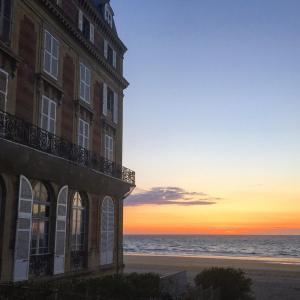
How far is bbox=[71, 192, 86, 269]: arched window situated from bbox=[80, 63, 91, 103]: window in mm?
4420

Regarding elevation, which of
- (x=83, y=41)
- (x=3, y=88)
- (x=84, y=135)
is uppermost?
(x=83, y=41)

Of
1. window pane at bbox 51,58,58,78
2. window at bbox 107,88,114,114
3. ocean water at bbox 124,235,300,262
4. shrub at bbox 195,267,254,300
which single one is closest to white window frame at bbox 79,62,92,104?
window pane at bbox 51,58,58,78

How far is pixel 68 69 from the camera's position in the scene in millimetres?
19328

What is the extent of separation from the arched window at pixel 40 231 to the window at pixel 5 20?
5.08 metres

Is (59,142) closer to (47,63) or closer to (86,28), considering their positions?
(47,63)

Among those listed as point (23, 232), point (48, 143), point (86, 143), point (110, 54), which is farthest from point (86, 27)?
point (23, 232)

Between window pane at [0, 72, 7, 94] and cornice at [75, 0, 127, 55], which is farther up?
cornice at [75, 0, 127, 55]

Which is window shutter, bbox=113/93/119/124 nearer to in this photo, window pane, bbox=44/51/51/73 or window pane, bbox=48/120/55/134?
window pane, bbox=48/120/55/134

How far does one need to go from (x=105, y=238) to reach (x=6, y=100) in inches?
387

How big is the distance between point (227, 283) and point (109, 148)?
997 cm

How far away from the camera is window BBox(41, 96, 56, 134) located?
17.1 metres

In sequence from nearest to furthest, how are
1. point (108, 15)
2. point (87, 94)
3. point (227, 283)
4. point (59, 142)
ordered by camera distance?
point (227, 283)
point (59, 142)
point (87, 94)
point (108, 15)

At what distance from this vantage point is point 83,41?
20500mm

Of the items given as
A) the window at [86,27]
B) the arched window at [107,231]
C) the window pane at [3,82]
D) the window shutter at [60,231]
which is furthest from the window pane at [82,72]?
the window pane at [3,82]
